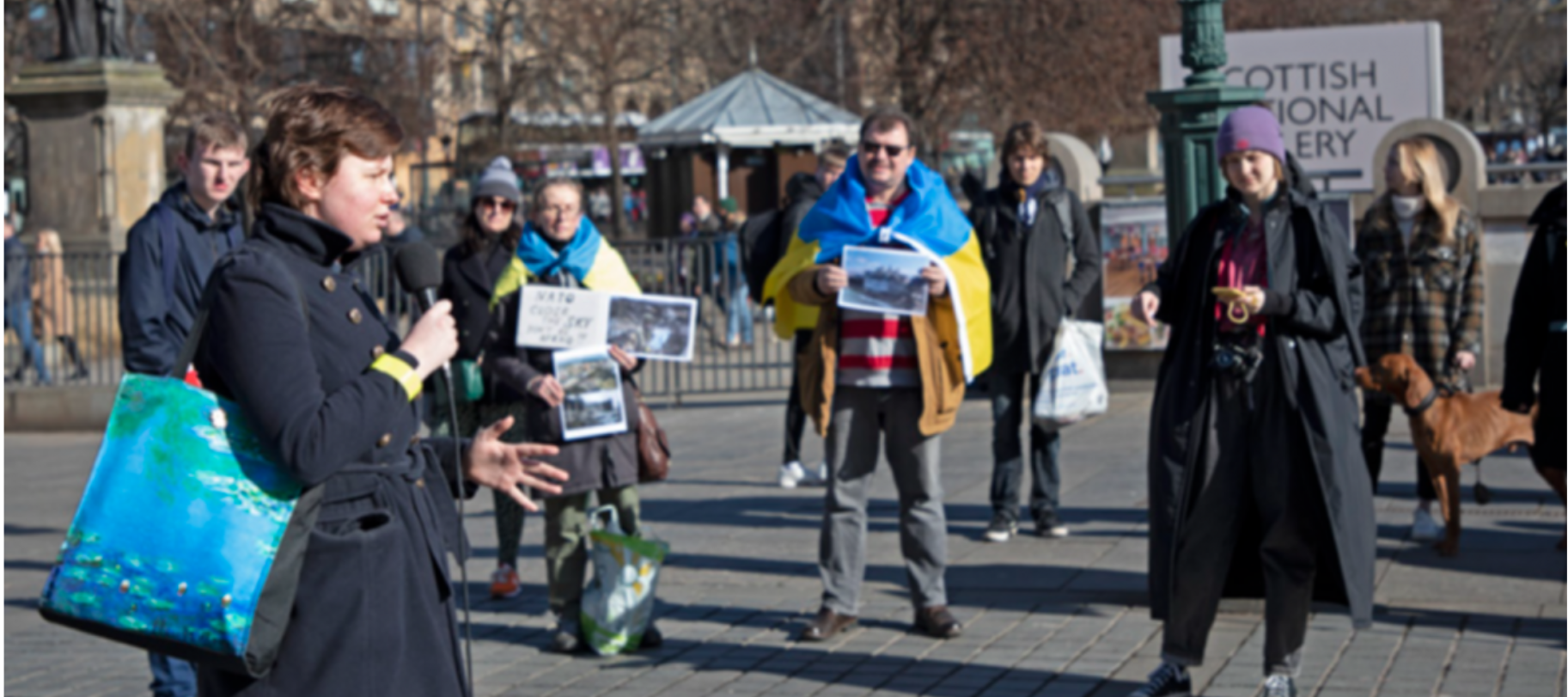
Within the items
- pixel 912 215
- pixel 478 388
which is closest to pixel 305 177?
pixel 912 215

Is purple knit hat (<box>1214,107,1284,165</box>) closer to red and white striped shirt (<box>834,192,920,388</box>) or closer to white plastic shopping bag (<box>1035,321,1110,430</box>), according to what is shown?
red and white striped shirt (<box>834,192,920,388</box>)

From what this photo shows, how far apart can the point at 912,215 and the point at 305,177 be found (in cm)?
387

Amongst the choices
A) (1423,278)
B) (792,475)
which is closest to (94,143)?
(792,475)

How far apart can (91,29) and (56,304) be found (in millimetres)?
4304

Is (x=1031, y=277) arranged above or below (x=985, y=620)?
above

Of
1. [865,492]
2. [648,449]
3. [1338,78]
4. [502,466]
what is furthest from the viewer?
[1338,78]

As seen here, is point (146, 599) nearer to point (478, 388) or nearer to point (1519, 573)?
point (478, 388)

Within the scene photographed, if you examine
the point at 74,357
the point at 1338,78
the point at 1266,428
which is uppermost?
the point at 1338,78

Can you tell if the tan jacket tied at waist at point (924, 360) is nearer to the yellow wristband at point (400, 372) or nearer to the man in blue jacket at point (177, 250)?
the man in blue jacket at point (177, 250)

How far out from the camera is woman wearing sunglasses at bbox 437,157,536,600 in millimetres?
8031

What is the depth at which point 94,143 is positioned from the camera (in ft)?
64.7

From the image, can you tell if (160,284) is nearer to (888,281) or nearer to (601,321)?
(601,321)

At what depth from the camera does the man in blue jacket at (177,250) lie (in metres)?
6.18

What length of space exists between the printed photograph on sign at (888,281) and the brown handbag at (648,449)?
2.99ft
